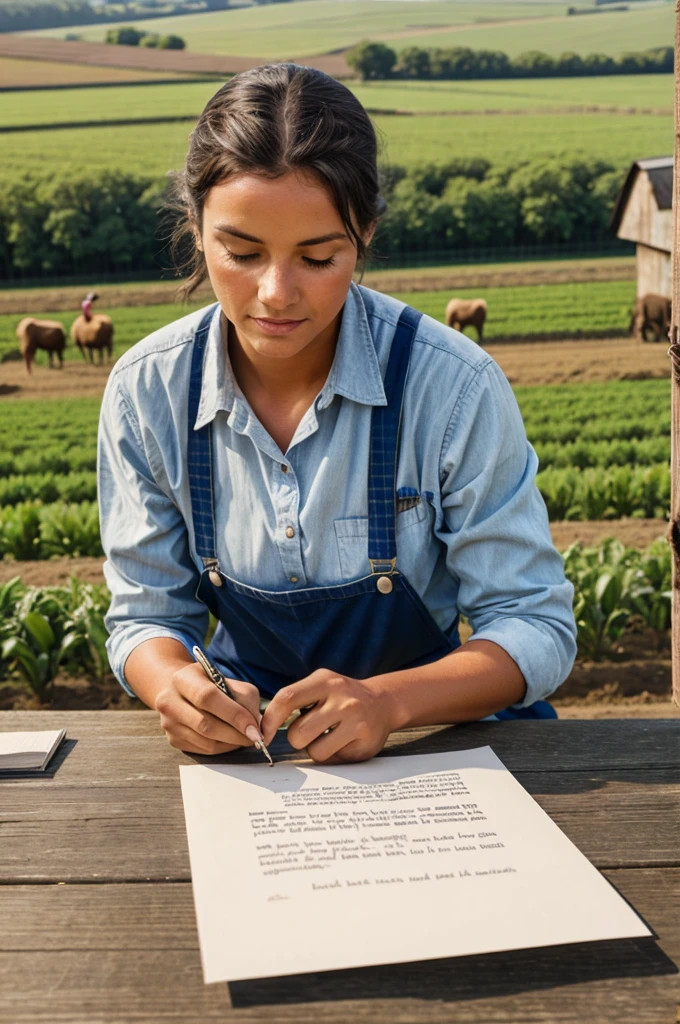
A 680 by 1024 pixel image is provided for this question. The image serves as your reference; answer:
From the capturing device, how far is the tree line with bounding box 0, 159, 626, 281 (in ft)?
14.1

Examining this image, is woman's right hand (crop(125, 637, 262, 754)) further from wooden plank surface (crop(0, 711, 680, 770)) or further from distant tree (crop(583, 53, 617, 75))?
distant tree (crop(583, 53, 617, 75))

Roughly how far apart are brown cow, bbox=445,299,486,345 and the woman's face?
3204 mm

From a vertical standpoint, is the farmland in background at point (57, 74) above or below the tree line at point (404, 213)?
above

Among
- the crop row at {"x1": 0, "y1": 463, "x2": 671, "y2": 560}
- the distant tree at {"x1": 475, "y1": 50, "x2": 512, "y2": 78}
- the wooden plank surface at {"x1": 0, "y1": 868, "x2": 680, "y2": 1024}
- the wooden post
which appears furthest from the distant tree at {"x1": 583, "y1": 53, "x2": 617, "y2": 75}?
the wooden plank surface at {"x1": 0, "y1": 868, "x2": 680, "y2": 1024}

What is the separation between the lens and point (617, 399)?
4539 mm

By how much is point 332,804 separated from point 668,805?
0.36m

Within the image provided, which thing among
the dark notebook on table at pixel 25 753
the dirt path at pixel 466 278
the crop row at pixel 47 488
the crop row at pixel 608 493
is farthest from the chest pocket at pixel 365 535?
the dirt path at pixel 466 278

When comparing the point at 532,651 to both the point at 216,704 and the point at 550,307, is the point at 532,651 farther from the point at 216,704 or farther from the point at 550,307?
the point at 550,307

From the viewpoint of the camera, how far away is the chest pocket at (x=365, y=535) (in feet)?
5.12

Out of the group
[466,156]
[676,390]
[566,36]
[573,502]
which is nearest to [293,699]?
[676,390]

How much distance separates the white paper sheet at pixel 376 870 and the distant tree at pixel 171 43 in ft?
12.5

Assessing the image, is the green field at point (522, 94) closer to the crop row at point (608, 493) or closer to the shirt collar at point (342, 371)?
the crop row at point (608, 493)

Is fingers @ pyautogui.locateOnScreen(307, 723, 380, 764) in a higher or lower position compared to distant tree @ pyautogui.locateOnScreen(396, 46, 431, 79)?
lower

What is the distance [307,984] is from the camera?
0.85m
